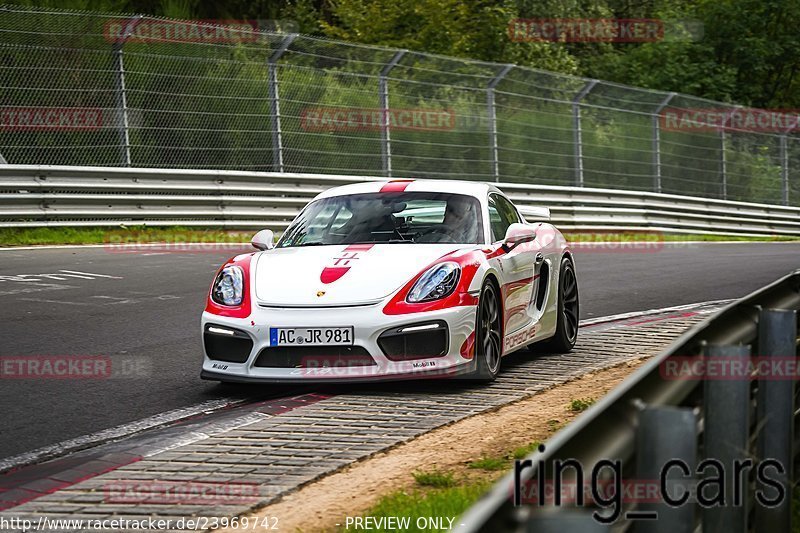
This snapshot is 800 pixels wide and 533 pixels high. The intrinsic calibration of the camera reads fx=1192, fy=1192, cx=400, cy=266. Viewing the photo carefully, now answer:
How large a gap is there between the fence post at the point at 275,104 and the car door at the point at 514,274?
35.2 feet

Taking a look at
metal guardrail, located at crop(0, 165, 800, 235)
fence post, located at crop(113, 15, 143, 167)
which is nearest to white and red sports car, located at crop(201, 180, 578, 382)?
metal guardrail, located at crop(0, 165, 800, 235)

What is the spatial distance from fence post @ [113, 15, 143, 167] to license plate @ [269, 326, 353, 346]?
1093cm

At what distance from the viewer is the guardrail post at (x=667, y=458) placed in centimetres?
270

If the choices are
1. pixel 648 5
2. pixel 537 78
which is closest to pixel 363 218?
pixel 537 78

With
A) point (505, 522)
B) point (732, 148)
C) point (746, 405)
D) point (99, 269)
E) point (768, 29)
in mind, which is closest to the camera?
point (505, 522)

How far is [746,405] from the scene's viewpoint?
3445 mm

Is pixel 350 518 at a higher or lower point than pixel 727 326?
lower

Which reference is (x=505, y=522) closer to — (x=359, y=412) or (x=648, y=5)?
(x=359, y=412)

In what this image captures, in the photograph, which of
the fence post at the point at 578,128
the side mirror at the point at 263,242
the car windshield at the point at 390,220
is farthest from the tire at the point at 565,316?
the fence post at the point at 578,128

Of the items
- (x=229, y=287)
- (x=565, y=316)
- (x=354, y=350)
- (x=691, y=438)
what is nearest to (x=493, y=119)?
(x=565, y=316)

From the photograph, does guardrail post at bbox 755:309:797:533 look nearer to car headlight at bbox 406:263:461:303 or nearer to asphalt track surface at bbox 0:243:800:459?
car headlight at bbox 406:263:461:303

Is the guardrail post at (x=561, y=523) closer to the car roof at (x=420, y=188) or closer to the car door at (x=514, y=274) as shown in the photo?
the car door at (x=514, y=274)

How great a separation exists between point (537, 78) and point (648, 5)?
22511 mm

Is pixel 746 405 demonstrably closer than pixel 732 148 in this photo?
Yes
